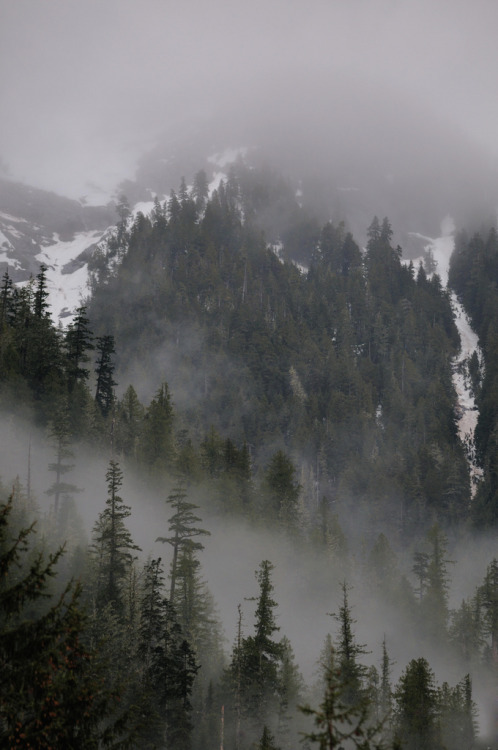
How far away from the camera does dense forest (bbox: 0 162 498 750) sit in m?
27.8

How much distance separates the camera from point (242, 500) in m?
69.1

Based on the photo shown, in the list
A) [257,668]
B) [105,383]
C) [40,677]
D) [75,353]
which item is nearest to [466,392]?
[105,383]

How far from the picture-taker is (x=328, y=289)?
182 meters

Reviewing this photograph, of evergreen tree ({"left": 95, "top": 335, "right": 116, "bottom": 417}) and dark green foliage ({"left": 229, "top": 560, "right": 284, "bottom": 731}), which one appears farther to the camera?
evergreen tree ({"left": 95, "top": 335, "right": 116, "bottom": 417})

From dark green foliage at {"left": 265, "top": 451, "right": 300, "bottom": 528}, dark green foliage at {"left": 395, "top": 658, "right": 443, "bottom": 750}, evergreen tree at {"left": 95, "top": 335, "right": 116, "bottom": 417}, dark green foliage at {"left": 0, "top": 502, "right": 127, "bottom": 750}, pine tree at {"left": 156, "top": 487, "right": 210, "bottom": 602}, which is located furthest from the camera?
evergreen tree at {"left": 95, "top": 335, "right": 116, "bottom": 417}

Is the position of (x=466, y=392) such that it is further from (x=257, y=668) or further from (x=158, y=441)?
(x=257, y=668)

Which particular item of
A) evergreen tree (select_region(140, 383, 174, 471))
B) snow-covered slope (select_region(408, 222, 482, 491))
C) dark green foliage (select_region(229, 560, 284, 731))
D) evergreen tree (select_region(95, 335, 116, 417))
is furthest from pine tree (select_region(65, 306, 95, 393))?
snow-covered slope (select_region(408, 222, 482, 491))

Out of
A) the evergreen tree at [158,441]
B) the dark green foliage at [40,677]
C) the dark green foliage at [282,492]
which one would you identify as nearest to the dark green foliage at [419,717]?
the dark green foliage at [40,677]

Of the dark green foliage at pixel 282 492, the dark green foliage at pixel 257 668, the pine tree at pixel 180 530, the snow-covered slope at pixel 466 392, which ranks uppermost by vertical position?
the snow-covered slope at pixel 466 392

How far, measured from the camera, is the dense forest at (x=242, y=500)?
27761 millimetres

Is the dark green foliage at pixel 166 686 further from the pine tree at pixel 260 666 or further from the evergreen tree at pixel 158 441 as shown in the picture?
the evergreen tree at pixel 158 441

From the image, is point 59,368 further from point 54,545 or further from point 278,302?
point 278,302

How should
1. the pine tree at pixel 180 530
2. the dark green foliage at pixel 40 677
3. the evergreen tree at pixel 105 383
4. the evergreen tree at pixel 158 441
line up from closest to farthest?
the dark green foliage at pixel 40 677 → the pine tree at pixel 180 530 → the evergreen tree at pixel 158 441 → the evergreen tree at pixel 105 383

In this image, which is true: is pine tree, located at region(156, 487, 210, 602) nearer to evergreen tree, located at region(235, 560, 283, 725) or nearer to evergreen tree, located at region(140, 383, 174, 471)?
evergreen tree, located at region(235, 560, 283, 725)
